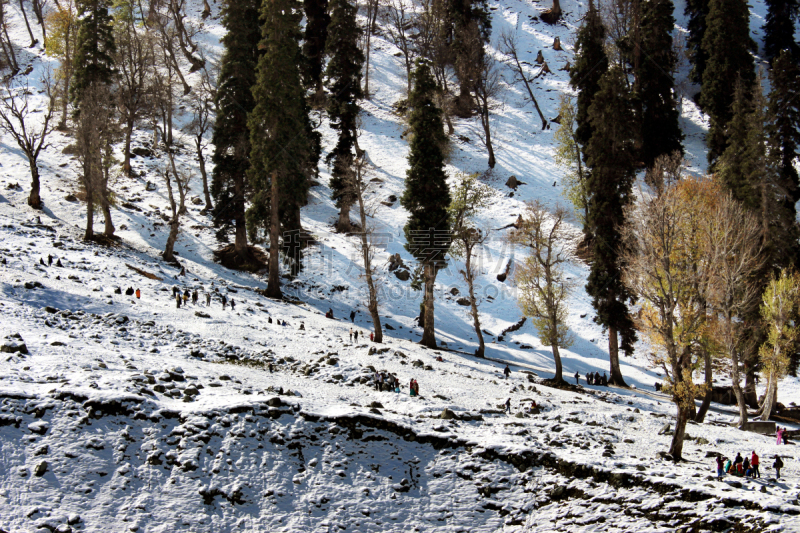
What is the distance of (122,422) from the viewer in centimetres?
1316

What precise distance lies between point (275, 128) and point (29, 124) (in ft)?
107

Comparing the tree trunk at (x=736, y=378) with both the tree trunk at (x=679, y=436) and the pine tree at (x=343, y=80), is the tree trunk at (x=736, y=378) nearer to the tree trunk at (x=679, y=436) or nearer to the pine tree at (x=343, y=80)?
the tree trunk at (x=679, y=436)

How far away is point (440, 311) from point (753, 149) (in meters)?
20.1

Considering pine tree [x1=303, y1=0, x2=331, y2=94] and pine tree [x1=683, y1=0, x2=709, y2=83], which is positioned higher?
pine tree [x1=683, y1=0, x2=709, y2=83]

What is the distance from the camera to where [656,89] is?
4134 centimetres

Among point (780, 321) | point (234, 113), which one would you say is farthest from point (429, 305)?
point (234, 113)

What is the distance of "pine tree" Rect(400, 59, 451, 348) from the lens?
Result: 92.2 ft

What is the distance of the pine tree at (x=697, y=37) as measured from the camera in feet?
156

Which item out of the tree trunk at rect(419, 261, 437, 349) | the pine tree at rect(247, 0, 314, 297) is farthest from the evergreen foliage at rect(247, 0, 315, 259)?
the tree trunk at rect(419, 261, 437, 349)

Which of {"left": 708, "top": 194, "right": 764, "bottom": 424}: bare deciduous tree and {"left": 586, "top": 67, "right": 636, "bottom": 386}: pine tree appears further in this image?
{"left": 586, "top": 67, "right": 636, "bottom": 386}: pine tree

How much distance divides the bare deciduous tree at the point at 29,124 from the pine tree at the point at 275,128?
1458 centimetres

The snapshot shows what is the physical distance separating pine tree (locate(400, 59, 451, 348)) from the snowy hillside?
4.55 metres

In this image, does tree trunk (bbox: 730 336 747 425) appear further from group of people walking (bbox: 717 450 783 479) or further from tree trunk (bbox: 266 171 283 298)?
tree trunk (bbox: 266 171 283 298)

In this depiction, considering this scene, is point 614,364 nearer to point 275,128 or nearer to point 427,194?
point 427,194
